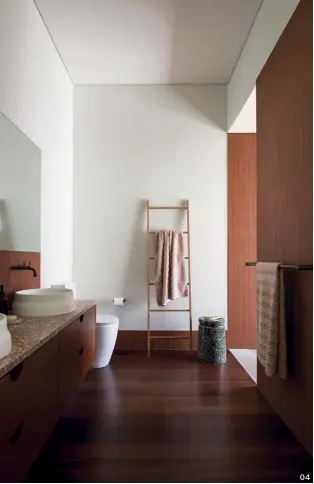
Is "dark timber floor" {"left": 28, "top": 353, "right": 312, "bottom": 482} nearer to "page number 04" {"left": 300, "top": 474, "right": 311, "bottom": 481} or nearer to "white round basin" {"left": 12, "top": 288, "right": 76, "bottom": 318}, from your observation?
"page number 04" {"left": 300, "top": 474, "right": 311, "bottom": 481}

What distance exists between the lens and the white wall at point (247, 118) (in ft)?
9.13

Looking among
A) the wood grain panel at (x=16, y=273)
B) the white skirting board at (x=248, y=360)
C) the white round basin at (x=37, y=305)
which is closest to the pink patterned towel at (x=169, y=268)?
the white skirting board at (x=248, y=360)

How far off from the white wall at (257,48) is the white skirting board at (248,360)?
7.72 feet

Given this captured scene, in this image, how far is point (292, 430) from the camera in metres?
1.82

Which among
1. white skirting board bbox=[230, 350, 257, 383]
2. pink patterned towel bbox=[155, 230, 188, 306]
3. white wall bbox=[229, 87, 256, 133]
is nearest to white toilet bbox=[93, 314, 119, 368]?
pink patterned towel bbox=[155, 230, 188, 306]

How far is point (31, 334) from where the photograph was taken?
4.40 ft

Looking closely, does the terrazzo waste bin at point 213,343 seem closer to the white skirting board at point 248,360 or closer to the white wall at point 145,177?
the white skirting board at point 248,360

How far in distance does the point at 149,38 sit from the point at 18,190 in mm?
1719

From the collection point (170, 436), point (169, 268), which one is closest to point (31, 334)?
point (170, 436)

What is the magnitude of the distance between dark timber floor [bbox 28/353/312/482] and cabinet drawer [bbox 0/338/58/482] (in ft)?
1.31

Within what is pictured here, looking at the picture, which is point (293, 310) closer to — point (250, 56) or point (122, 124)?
point (250, 56)

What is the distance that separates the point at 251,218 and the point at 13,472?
2.98m

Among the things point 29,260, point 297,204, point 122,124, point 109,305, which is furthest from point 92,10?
point 109,305

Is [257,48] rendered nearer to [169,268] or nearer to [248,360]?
[169,268]
